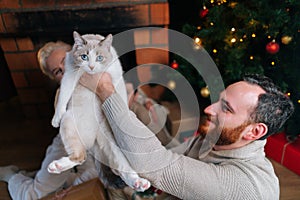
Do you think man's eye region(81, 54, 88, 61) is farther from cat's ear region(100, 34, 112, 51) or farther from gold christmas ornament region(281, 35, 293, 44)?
gold christmas ornament region(281, 35, 293, 44)

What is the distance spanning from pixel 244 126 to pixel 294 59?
0.79 m

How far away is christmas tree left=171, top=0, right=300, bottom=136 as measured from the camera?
140cm

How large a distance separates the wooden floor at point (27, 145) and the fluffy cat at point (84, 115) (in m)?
0.87

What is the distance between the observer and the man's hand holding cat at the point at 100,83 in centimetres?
90

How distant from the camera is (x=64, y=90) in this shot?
92 centimetres

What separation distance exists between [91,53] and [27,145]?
128cm

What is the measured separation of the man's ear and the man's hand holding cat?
44cm

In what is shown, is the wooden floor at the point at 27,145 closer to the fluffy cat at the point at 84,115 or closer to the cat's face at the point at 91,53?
the fluffy cat at the point at 84,115

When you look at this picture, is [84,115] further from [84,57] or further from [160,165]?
[160,165]

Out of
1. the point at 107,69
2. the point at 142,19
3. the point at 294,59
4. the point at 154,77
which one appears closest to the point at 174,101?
the point at 154,77

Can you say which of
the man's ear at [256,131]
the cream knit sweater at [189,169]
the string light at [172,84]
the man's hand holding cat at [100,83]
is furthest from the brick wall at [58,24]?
the man's ear at [256,131]

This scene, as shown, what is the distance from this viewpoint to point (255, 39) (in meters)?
1.55

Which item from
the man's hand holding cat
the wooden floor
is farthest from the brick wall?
the man's hand holding cat

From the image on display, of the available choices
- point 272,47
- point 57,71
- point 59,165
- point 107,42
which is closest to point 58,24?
point 57,71
